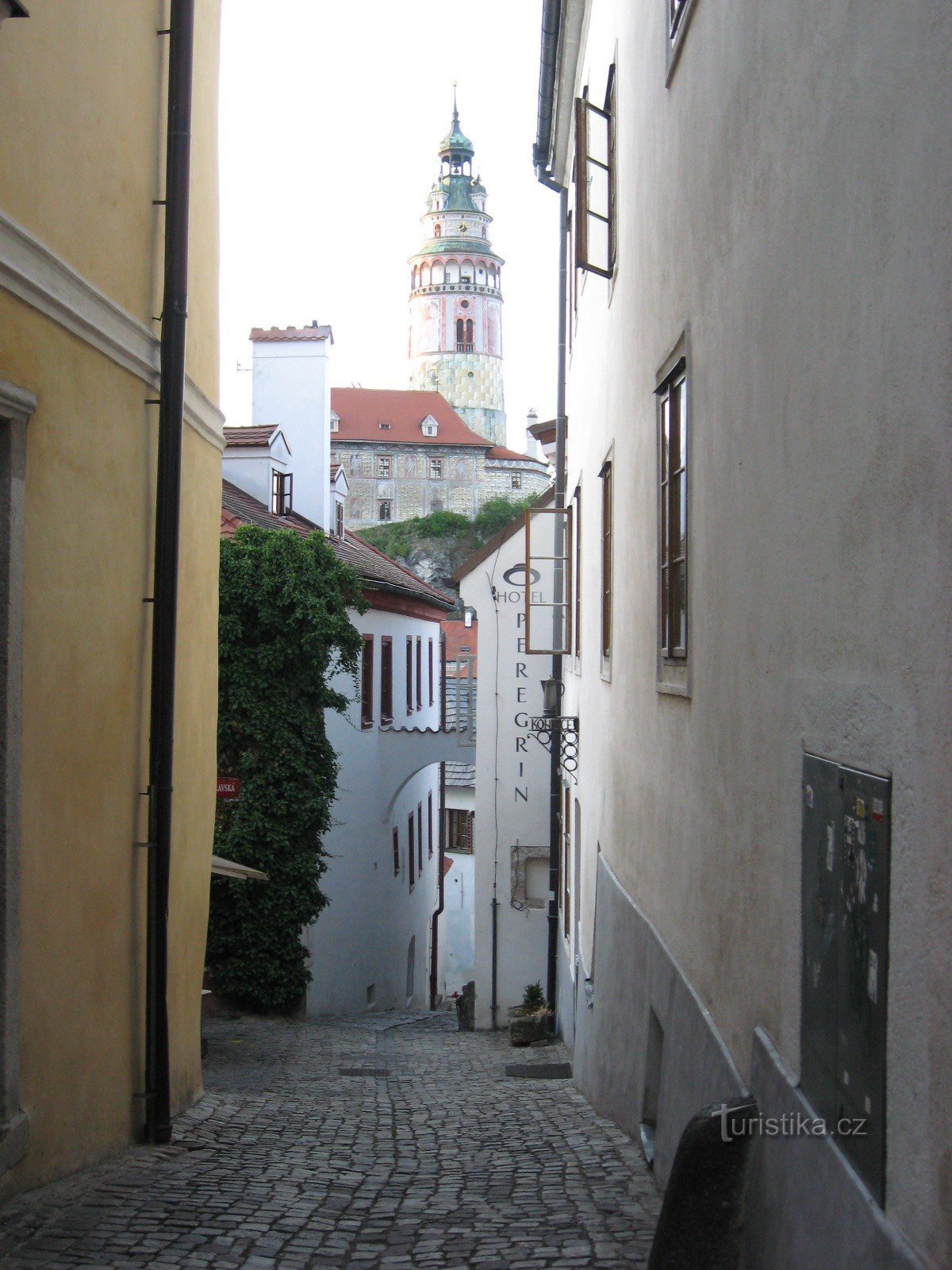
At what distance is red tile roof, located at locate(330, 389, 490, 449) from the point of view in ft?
337

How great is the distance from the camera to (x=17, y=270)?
5.13 m

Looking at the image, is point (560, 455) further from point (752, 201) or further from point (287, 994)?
point (752, 201)

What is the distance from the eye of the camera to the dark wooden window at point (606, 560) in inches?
402

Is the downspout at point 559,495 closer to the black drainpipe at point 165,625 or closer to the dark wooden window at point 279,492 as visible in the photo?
the dark wooden window at point 279,492

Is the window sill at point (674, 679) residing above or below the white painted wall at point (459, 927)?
above

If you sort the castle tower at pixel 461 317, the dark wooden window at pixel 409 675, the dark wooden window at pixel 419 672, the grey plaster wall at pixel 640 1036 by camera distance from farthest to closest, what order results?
the castle tower at pixel 461 317
the dark wooden window at pixel 419 672
the dark wooden window at pixel 409 675
the grey plaster wall at pixel 640 1036

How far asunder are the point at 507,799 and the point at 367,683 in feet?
13.6

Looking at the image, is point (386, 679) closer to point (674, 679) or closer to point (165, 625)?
A: point (165, 625)

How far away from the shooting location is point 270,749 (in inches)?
688

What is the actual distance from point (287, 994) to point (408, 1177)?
11.5 m

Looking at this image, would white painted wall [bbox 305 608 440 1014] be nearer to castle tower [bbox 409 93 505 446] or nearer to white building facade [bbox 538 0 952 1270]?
white building facade [bbox 538 0 952 1270]

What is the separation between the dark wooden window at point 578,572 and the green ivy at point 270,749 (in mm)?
3820

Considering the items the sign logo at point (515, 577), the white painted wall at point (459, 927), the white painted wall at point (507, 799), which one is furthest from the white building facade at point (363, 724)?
the white painted wall at point (459, 927)

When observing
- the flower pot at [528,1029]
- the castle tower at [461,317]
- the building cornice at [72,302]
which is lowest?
the flower pot at [528,1029]
